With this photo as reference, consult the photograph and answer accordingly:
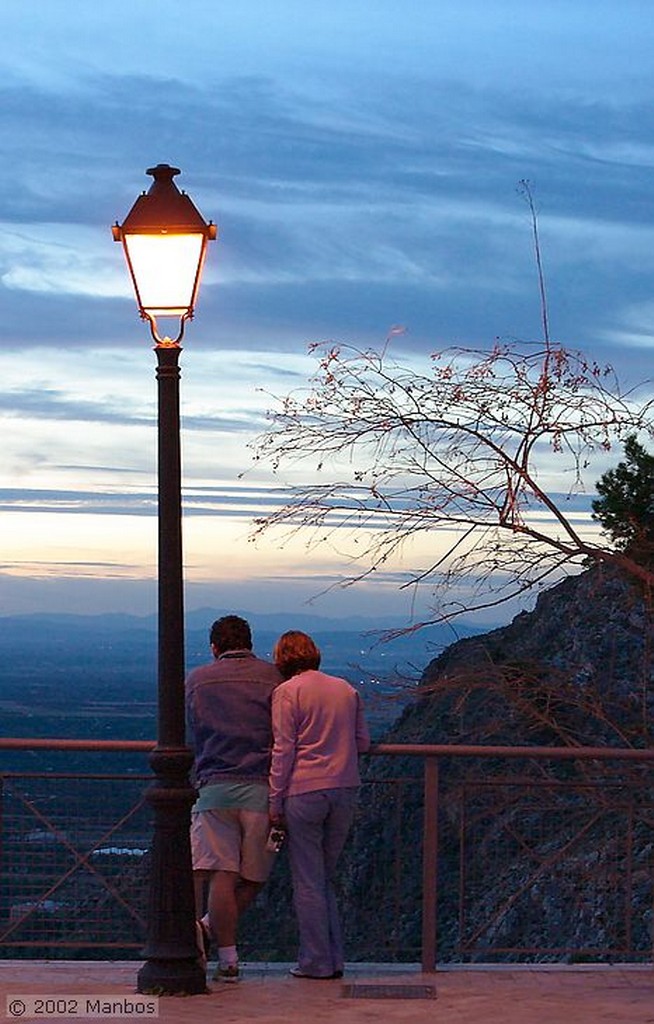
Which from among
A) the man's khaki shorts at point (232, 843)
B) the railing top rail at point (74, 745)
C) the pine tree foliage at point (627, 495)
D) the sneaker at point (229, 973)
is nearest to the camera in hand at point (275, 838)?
the man's khaki shorts at point (232, 843)

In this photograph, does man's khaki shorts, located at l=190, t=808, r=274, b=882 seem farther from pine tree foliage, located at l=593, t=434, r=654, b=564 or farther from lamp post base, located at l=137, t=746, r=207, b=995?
pine tree foliage, located at l=593, t=434, r=654, b=564

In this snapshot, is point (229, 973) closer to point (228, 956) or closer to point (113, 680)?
point (228, 956)

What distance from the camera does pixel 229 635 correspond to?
846 centimetres

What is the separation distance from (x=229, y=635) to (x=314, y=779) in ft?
2.73

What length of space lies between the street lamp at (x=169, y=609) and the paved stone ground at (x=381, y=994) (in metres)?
0.25

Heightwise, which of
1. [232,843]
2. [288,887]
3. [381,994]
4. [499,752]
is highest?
[499,752]

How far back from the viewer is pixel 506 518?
11406mm

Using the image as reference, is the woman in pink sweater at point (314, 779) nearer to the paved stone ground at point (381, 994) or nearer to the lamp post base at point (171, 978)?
the paved stone ground at point (381, 994)

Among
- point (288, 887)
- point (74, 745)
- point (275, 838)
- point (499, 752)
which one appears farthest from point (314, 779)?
point (288, 887)

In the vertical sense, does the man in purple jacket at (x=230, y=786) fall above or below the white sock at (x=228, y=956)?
above

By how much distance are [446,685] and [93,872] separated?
4.22 meters

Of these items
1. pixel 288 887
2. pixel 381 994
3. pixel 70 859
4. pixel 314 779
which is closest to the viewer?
pixel 381 994

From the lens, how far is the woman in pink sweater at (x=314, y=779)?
8.26 metres

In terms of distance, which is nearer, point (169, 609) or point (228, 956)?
point (169, 609)
